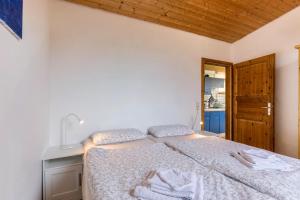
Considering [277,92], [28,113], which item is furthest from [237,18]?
[28,113]

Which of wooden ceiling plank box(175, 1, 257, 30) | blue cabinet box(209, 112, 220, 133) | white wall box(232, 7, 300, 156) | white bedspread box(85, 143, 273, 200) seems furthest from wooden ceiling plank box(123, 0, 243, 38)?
blue cabinet box(209, 112, 220, 133)

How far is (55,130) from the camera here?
228cm

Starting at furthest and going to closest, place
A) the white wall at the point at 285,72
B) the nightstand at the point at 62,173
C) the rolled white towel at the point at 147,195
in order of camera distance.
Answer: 1. the white wall at the point at 285,72
2. the nightstand at the point at 62,173
3. the rolled white towel at the point at 147,195

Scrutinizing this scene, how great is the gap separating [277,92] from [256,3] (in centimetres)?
154

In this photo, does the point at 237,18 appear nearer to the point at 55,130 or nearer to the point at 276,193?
the point at 276,193

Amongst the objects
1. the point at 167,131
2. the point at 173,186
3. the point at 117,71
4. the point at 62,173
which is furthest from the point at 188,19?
the point at 62,173

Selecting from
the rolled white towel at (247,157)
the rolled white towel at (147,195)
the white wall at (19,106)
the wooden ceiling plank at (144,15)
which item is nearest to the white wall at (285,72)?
the wooden ceiling plank at (144,15)

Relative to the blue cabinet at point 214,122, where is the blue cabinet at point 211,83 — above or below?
above

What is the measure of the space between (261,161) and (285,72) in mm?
2251

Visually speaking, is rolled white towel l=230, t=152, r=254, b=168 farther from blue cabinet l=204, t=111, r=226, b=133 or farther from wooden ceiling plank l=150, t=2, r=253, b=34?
blue cabinet l=204, t=111, r=226, b=133

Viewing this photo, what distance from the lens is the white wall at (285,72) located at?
282 cm

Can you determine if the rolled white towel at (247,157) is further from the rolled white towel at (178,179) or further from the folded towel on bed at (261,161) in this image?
the rolled white towel at (178,179)

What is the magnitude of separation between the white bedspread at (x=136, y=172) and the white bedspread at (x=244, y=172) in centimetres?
8

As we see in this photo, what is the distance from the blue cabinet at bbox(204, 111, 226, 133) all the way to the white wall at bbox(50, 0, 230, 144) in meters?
1.93
